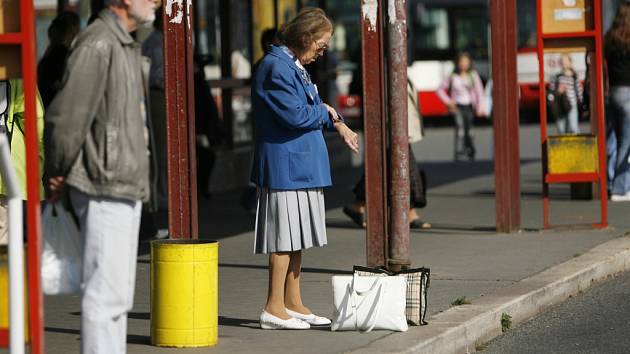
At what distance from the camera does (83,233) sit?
6191 mm

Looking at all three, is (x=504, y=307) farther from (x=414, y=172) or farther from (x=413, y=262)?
(x=414, y=172)

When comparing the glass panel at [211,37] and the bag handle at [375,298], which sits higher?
the glass panel at [211,37]

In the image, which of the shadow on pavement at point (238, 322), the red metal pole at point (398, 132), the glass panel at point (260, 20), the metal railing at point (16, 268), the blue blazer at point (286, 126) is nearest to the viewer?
the metal railing at point (16, 268)

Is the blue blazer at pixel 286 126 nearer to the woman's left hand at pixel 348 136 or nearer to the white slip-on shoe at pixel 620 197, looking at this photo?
the woman's left hand at pixel 348 136

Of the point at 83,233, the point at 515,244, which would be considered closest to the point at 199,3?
the point at 515,244

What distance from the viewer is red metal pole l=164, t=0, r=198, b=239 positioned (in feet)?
31.7

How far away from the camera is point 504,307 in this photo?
346 inches

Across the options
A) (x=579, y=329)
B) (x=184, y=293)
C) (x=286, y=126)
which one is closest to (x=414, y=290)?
(x=286, y=126)

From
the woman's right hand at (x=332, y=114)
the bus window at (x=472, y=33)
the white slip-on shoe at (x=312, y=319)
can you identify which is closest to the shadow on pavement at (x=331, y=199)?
the white slip-on shoe at (x=312, y=319)

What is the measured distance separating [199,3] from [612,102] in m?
6.36

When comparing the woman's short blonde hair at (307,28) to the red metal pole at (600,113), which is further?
the red metal pole at (600,113)

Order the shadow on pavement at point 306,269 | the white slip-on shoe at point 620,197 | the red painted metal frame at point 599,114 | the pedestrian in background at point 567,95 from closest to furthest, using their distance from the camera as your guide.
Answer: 1. the shadow on pavement at point 306,269
2. the red painted metal frame at point 599,114
3. the white slip-on shoe at point 620,197
4. the pedestrian in background at point 567,95

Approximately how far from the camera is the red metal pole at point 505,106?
1292cm

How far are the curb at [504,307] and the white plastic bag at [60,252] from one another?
1705 mm
